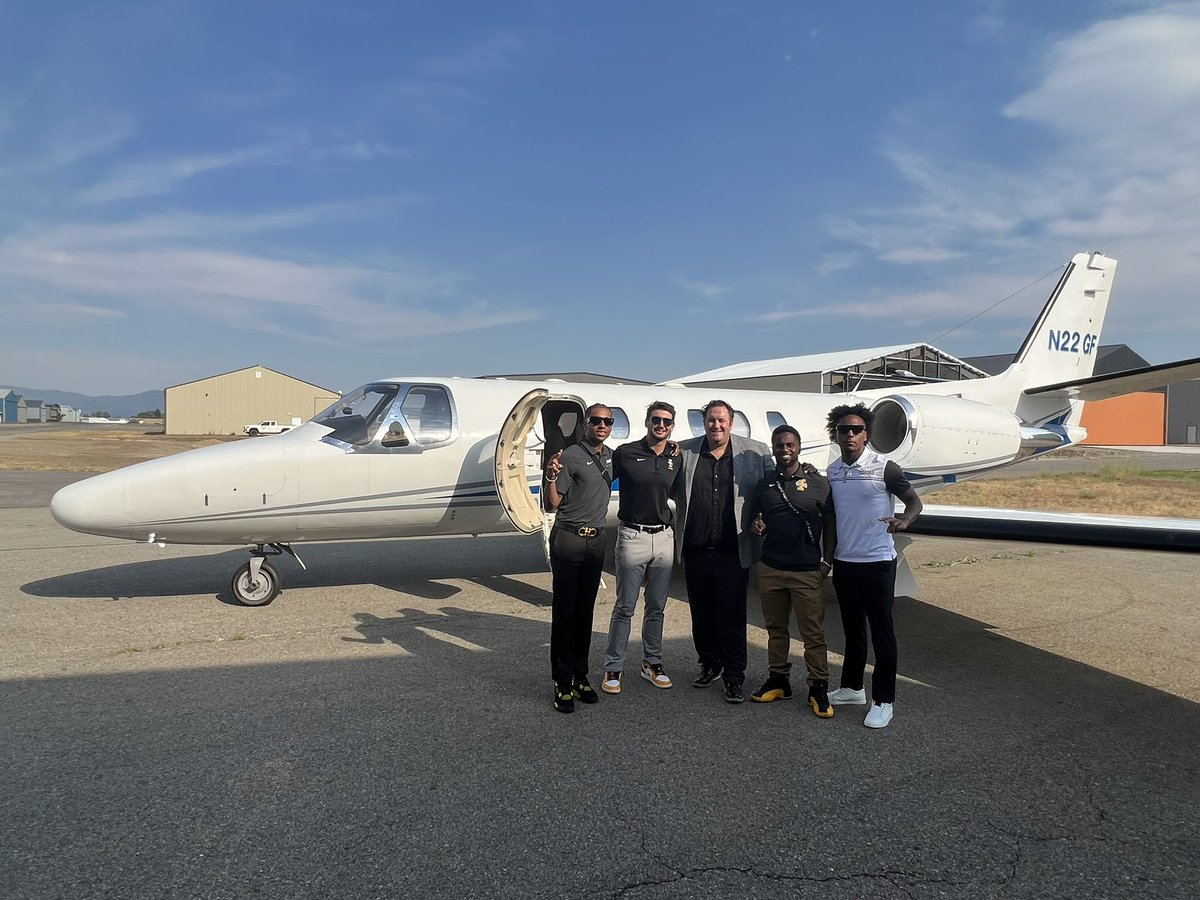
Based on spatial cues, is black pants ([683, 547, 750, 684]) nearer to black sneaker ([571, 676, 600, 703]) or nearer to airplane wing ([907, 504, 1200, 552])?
black sneaker ([571, 676, 600, 703])

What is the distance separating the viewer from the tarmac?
3.15 m

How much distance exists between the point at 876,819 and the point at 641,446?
264 centimetres

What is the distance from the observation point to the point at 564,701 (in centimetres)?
491

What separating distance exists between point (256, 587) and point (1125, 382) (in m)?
10.6

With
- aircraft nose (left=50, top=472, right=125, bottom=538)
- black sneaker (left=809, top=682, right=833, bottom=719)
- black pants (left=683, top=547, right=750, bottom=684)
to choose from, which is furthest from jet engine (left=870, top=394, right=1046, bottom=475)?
aircraft nose (left=50, top=472, right=125, bottom=538)

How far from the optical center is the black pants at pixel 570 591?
4.91 metres

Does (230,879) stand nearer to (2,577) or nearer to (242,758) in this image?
(242,758)

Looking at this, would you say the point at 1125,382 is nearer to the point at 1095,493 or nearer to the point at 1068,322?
the point at 1068,322

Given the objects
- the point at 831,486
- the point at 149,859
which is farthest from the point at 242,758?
the point at 831,486

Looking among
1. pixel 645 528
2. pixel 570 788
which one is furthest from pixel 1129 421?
pixel 570 788

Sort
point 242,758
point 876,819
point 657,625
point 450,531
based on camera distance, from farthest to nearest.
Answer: point 450,531 → point 657,625 → point 242,758 → point 876,819

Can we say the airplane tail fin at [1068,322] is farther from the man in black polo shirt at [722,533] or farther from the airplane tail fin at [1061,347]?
the man in black polo shirt at [722,533]

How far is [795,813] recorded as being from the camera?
3656mm

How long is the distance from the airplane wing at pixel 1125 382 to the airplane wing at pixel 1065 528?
2551 millimetres
